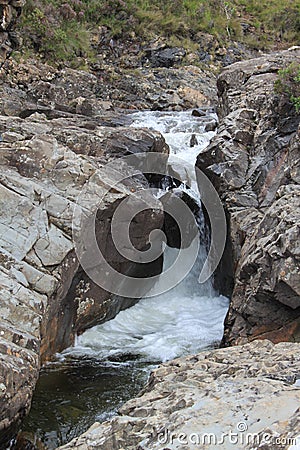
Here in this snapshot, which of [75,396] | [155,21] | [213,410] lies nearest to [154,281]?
[75,396]

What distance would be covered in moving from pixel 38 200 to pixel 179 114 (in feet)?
30.3

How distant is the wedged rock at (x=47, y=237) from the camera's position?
5219 mm

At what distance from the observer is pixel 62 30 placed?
18.9 meters

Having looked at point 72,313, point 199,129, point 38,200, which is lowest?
point 72,313

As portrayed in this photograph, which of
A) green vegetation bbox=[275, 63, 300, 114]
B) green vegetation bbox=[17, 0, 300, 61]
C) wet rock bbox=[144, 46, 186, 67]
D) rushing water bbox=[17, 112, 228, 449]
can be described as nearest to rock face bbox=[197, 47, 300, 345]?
green vegetation bbox=[275, 63, 300, 114]

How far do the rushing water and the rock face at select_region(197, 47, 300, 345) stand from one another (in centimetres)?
109

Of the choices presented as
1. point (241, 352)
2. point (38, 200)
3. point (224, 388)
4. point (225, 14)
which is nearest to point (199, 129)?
point (38, 200)

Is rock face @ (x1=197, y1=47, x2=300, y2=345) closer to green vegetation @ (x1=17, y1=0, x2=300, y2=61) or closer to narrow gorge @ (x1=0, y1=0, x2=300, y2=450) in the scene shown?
narrow gorge @ (x1=0, y1=0, x2=300, y2=450)

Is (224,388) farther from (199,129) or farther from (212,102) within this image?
(212,102)

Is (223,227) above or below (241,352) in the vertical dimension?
above

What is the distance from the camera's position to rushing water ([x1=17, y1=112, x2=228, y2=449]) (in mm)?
5215

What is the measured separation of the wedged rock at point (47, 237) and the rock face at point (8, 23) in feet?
18.7

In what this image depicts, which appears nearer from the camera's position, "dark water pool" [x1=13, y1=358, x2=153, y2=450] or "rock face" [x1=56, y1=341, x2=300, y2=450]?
"rock face" [x1=56, y1=341, x2=300, y2=450]

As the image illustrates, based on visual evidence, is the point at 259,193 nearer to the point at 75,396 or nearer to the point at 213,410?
the point at 75,396
